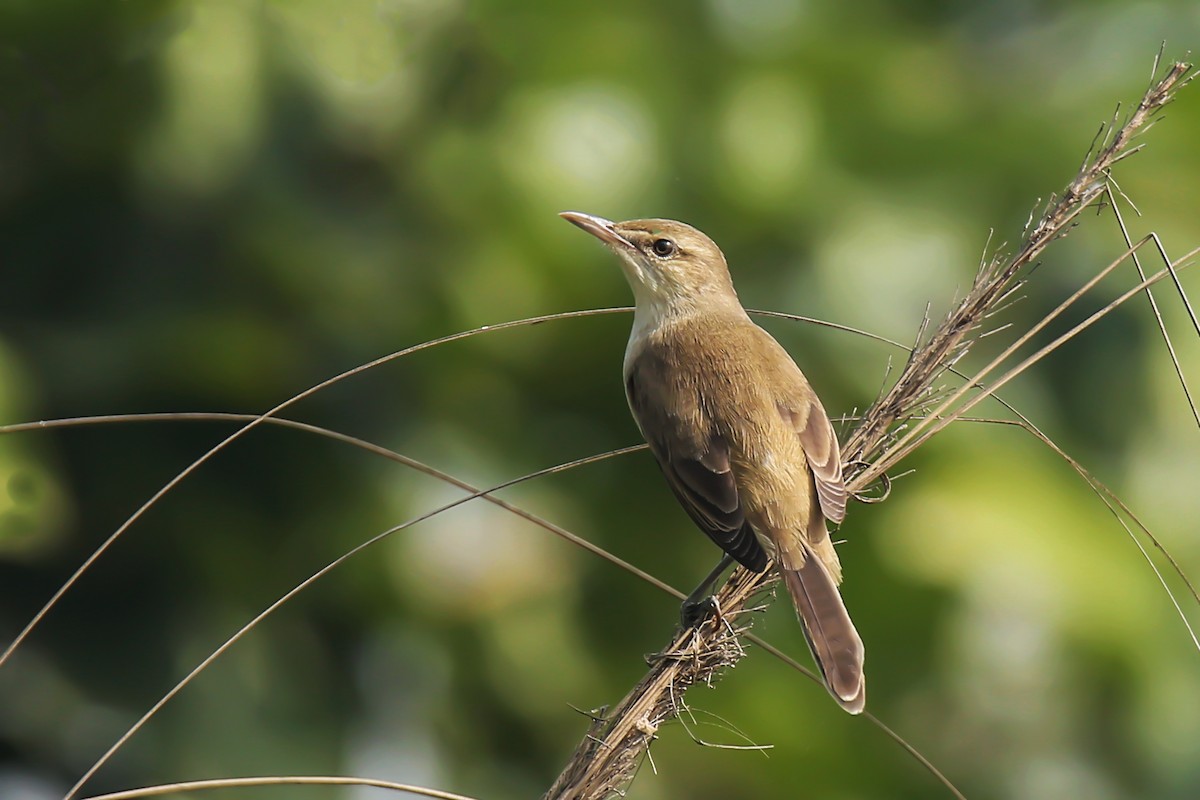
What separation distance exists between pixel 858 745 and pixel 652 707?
9.28ft

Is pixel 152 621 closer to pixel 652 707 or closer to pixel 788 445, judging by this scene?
pixel 788 445

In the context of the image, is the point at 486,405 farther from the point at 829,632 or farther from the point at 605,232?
the point at 829,632

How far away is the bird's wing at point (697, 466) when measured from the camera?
2.93m

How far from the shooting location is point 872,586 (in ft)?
15.3

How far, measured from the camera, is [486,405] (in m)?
5.06

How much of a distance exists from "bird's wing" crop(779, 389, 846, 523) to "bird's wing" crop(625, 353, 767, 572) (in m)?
0.18

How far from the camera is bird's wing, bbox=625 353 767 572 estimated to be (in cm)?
293

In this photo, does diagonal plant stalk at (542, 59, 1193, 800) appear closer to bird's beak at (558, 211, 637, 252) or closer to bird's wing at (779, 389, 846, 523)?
bird's wing at (779, 389, 846, 523)

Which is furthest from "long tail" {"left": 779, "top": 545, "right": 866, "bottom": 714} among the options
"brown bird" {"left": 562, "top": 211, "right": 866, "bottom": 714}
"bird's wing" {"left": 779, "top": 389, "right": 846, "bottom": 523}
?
"bird's wing" {"left": 779, "top": 389, "right": 846, "bottom": 523}

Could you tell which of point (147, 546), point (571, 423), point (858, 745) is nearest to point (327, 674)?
point (147, 546)

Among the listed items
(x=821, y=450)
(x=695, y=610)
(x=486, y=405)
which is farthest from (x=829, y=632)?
(x=486, y=405)

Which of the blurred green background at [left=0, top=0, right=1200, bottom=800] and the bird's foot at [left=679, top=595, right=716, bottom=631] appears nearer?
the bird's foot at [left=679, top=595, right=716, bottom=631]

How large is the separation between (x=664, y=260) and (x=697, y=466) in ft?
2.96

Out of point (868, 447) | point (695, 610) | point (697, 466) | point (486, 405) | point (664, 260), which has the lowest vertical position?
point (486, 405)
